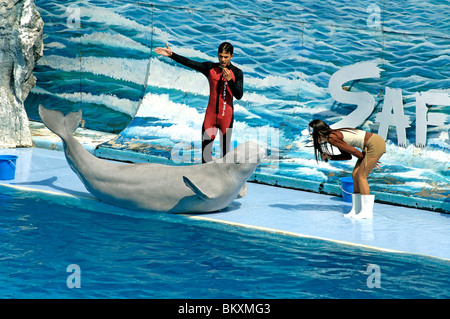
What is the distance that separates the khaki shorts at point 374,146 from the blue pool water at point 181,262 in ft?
4.29

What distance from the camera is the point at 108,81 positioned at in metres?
11.1

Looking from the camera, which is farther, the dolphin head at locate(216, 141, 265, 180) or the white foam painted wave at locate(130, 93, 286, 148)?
the white foam painted wave at locate(130, 93, 286, 148)

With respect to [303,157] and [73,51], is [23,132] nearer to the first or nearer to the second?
[73,51]

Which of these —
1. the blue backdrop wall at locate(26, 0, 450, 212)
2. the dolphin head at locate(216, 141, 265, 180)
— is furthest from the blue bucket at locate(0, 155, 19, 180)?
the dolphin head at locate(216, 141, 265, 180)

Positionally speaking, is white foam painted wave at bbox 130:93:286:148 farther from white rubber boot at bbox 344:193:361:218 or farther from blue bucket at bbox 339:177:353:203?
white rubber boot at bbox 344:193:361:218

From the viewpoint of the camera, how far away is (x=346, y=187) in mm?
7305

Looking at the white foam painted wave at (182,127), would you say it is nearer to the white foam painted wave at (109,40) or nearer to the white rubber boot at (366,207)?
the white foam painted wave at (109,40)

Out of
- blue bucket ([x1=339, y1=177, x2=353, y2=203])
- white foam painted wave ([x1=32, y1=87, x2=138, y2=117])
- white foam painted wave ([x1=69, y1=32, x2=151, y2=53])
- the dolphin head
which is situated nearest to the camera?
the dolphin head

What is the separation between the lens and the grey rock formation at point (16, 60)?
9.46 m

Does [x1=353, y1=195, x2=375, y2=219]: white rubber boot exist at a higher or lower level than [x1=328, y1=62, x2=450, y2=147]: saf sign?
lower

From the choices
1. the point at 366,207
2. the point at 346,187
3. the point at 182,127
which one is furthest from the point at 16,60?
the point at 366,207

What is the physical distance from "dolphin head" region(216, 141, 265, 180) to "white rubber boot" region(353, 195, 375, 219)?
3.90 ft

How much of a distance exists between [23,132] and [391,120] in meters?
5.85

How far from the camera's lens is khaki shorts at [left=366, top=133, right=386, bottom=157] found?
21.4 feet
